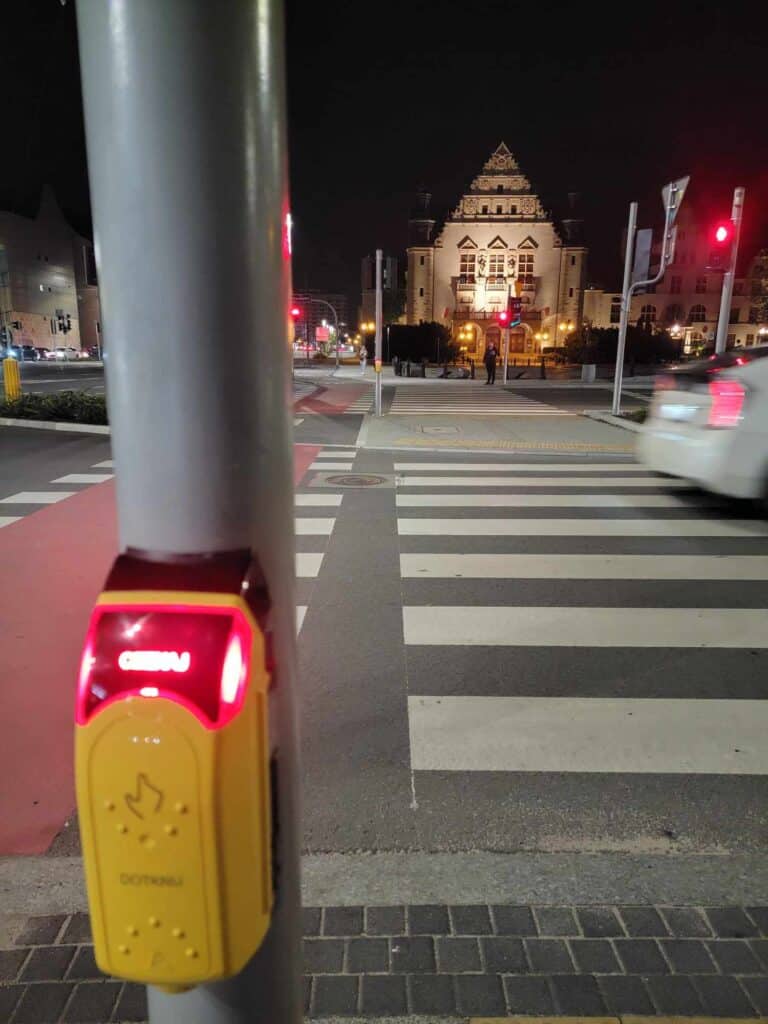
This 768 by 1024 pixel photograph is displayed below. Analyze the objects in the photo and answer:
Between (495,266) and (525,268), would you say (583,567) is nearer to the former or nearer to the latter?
(495,266)

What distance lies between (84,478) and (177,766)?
10.4 meters

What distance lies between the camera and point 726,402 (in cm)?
788

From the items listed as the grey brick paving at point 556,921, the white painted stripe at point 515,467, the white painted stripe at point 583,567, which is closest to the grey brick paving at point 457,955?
the grey brick paving at point 556,921

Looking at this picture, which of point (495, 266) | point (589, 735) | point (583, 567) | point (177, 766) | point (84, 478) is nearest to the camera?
point (177, 766)

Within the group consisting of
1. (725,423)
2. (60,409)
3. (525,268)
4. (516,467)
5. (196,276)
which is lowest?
(516,467)

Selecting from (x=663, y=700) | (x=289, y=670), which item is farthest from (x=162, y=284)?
(x=663, y=700)

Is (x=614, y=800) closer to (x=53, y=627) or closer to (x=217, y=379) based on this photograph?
(x=217, y=379)

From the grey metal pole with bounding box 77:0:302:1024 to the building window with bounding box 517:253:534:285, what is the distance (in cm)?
7731

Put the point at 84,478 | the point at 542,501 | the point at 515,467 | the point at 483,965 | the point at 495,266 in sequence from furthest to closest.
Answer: the point at 495,266, the point at 515,467, the point at 84,478, the point at 542,501, the point at 483,965

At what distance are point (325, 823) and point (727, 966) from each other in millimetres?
1570

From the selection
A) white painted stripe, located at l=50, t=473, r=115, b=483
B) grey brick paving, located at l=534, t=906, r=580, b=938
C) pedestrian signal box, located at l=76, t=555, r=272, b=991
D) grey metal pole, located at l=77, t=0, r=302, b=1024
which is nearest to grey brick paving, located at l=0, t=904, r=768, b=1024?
grey brick paving, located at l=534, t=906, r=580, b=938

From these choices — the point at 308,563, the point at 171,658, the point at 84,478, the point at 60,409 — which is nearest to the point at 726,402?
the point at 308,563

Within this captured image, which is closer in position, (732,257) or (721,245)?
(721,245)

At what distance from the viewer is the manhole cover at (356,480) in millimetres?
10406
